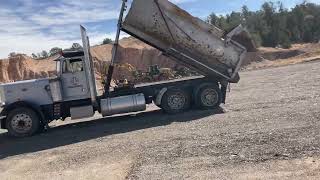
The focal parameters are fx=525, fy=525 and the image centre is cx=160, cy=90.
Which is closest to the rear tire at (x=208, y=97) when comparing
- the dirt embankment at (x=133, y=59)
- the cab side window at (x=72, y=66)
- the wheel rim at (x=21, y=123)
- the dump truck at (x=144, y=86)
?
the dump truck at (x=144, y=86)

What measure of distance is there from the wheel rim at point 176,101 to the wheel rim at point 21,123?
4.99m

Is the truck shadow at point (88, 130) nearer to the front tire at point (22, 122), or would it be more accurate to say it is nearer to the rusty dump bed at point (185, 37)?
the front tire at point (22, 122)

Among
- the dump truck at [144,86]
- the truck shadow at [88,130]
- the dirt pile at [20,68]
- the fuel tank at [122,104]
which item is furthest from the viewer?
the dirt pile at [20,68]

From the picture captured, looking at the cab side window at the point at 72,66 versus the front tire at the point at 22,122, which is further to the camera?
the cab side window at the point at 72,66

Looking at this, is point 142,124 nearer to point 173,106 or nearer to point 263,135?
point 173,106

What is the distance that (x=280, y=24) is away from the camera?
82.7m

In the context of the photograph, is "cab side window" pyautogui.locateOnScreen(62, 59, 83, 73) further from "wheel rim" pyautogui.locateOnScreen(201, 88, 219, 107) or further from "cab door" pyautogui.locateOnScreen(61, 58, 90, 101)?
"wheel rim" pyautogui.locateOnScreen(201, 88, 219, 107)

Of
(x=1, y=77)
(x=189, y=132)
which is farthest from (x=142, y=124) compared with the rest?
(x=1, y=77)

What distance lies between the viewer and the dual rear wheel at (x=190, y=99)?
19.0m

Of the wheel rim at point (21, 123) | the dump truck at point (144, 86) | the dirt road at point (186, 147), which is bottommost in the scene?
the dirt road at point (186, 147)

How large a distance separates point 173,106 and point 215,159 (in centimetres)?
837

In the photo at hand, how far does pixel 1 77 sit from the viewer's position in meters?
61.5

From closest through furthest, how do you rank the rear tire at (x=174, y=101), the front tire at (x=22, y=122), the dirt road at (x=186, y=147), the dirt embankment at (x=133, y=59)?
the dirt road at (x=186, y=147)
the front tire at (x=22, y=122)
the rear tire at (x=174, y=101)
the dirt embankment at (x=133, y=59)

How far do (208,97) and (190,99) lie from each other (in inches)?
26.3
